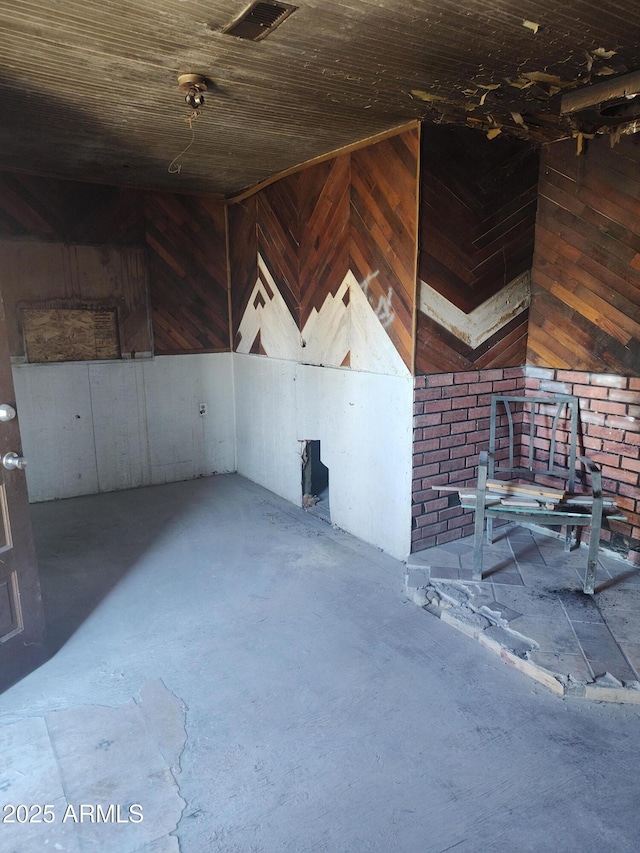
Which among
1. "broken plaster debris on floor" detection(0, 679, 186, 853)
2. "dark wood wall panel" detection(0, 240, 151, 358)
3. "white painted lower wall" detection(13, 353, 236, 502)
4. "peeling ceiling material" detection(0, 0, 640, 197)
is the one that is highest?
"peeling ceiling material" detection(0, 0, 640, 197)

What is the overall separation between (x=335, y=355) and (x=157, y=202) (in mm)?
2496

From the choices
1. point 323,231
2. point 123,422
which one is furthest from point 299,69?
point 123,422

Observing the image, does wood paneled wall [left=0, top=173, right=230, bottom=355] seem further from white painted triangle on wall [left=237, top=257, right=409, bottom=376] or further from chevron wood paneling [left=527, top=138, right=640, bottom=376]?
chevron wood paneling [left=527, top=138, right=640, bottom=376]

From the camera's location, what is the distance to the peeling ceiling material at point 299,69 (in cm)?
205

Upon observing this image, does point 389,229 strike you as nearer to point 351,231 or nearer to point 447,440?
point 351,231

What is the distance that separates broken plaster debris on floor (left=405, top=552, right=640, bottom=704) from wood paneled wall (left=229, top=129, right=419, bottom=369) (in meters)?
1.41

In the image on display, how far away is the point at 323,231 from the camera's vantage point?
4141 mm

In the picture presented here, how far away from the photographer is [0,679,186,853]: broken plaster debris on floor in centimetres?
178

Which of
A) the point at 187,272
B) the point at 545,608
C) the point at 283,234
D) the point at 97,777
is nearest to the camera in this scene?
the point at 97,777

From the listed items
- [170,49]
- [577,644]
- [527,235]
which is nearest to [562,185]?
[527,235]

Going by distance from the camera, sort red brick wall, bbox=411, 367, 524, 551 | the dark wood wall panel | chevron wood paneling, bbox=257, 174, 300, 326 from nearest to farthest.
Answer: red brick wall, bbox=411, 367, 524, 551 → chevron wood paneling, bbox=257, 174, 300, 326 → the dark wood wall panel

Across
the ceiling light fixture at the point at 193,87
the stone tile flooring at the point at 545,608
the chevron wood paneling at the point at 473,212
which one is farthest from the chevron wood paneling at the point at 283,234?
the stone tile flooring at the point at 545,608

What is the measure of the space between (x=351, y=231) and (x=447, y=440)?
160cm

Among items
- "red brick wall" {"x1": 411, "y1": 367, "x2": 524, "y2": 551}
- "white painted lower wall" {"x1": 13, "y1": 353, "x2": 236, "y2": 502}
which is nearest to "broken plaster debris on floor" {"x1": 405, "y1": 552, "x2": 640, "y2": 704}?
"red brick wall" {"x1": 411, "y1": 367, "x2": 524, "y2": 551}
